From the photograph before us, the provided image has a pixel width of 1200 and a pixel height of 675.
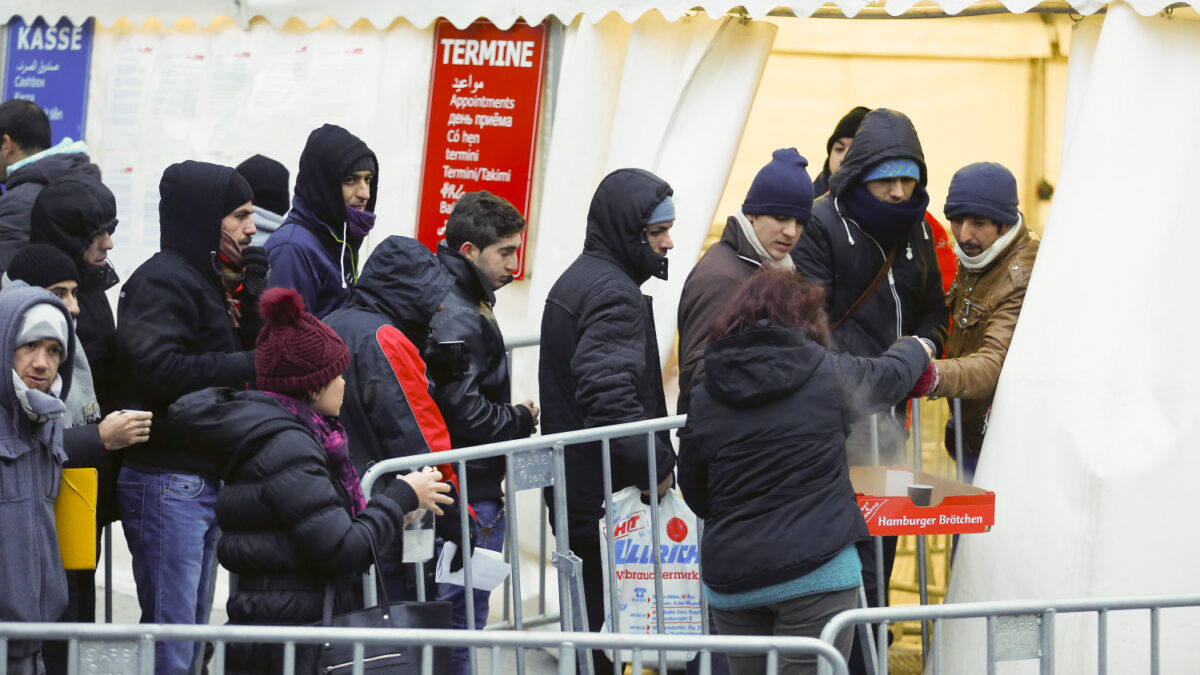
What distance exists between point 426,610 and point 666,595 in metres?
1.24

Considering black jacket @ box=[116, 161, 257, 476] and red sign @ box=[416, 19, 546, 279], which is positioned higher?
red sign @ box=[416, 19, 546, 279]

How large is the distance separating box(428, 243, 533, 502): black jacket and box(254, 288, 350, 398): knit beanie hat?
106cm

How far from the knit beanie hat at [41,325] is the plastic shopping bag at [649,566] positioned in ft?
6.14

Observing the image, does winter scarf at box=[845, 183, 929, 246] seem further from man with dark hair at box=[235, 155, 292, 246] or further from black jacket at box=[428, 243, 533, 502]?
man with dark hair at box=[235, 155, 292, 246]

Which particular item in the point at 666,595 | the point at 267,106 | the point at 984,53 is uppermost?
the point at 984,53

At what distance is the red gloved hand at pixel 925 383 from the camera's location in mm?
4621

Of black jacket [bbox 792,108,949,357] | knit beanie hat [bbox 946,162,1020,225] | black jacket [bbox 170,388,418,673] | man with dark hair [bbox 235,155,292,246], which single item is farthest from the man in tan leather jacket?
man with dark hair [bbox 235,155,292,246]

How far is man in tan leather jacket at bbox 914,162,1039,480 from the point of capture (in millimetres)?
5309

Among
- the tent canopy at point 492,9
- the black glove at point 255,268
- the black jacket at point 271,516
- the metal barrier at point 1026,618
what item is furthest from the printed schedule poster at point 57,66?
the metal barrier at point 1026,618

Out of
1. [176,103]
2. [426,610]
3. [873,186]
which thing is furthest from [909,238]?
[176,103]

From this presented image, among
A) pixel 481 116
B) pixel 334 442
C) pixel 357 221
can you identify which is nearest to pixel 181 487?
pixel 334 442

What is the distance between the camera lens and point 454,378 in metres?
4.89

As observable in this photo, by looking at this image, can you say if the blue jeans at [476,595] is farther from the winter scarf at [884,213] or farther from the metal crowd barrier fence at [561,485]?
the winter scarf at [884,213]

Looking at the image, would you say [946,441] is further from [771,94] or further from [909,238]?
[771,94]
